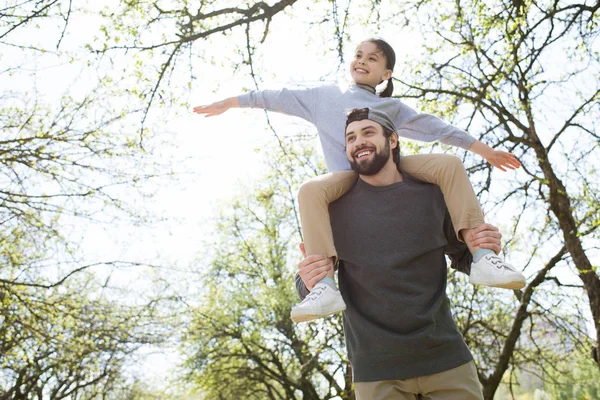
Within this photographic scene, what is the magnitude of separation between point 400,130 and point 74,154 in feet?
15.8

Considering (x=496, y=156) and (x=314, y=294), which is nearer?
(x=314, y=294)

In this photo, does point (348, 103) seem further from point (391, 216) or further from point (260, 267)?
point (260, 267)

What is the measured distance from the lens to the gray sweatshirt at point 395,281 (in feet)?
7.75

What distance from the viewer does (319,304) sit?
2.30 meters

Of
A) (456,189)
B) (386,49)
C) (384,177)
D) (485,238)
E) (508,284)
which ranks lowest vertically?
(508,284)

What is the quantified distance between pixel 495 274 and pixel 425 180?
1.69 feet

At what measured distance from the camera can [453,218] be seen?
8.17ft

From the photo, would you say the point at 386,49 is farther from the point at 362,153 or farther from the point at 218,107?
the point at 218,107

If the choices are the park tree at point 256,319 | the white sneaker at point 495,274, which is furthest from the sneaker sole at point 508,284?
the park tree at point 256,319

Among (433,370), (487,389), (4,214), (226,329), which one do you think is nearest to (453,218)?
(433,370)

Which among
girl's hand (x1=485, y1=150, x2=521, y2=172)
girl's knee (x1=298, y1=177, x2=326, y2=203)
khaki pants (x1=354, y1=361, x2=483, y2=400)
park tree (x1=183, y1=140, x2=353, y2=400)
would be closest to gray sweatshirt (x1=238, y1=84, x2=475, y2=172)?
girl's hand (x1=485, y1=150, x2=521, y2=172)

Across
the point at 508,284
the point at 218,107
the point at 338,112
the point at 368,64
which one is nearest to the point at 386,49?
the point at 368,64

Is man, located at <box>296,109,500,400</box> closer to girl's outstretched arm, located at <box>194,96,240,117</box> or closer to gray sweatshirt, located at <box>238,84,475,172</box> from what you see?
gray sweatshirt, located at <box>238,84,475,172</box>

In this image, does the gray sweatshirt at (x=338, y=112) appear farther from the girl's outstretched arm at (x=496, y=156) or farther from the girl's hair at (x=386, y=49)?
the girl's hair at (x=386, y=49)
